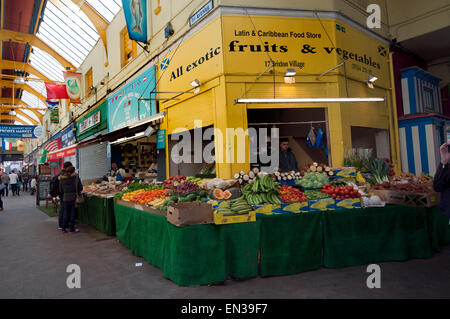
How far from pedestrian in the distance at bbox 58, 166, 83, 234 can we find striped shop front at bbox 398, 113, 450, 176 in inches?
374

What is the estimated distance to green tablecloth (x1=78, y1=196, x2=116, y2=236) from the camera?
701cm

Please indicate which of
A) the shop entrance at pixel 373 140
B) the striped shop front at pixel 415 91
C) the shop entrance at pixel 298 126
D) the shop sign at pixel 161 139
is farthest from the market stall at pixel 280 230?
the striped shop front at pixel 415 91

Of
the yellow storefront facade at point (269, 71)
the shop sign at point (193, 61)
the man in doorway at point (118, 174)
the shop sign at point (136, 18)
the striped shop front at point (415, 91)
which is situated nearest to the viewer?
the yellow storefront facade at point (269, 71)

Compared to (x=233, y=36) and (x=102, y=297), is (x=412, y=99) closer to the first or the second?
(x=233, y=36)

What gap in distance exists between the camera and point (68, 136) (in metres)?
21.5

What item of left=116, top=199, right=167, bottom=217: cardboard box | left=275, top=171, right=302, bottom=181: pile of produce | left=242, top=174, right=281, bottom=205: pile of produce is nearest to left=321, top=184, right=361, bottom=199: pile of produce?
left=242, top=174, right=281, bottom=205: pile of produce

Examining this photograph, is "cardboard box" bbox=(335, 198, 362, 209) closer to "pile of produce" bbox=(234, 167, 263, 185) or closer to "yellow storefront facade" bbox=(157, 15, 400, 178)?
"pile of produce" bbox=(234, 167, 263, 185)

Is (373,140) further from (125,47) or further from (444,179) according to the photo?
(125,47)

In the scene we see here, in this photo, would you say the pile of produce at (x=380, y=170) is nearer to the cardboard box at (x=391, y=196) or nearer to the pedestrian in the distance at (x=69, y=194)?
the cardboard box at (x=391, y=196)

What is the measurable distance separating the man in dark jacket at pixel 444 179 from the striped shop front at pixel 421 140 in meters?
5.04

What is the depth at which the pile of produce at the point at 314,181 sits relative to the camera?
16.5 ft

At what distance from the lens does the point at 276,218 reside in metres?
4.02

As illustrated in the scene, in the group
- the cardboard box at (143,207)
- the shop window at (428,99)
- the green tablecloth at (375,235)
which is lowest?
the green tablecloth at (375,235)
